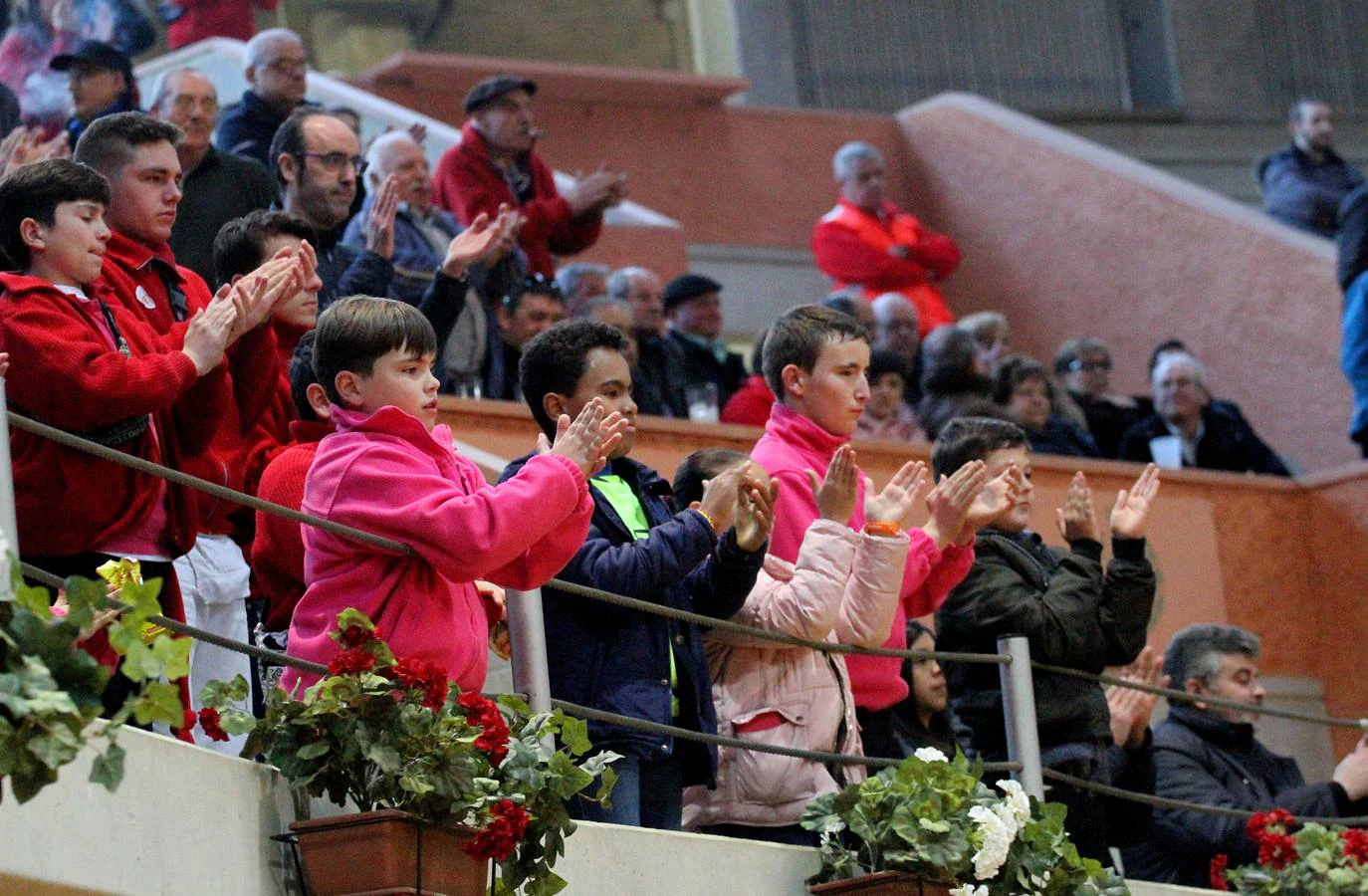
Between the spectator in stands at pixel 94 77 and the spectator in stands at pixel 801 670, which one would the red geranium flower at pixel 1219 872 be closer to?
the spectator in stands at pixel 801 670

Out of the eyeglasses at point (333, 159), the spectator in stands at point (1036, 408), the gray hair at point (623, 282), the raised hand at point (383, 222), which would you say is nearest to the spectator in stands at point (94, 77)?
the eyeglasses at point (333, 159)

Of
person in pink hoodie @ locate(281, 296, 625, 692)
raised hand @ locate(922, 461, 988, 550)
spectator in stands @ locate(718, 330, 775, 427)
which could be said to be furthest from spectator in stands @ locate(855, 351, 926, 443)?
person in pink hoodie @ locate(281, 296, 625, 692)

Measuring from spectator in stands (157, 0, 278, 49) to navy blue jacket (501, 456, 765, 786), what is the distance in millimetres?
7251

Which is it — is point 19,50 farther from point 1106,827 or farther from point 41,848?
point 41,848

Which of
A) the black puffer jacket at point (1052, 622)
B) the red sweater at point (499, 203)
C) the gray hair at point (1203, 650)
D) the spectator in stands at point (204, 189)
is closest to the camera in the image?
the black puffer jacket at point (1052, 622)

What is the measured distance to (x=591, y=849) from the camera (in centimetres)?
464

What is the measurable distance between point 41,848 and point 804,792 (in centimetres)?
190

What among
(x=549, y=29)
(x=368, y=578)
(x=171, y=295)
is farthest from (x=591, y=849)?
(x=549, y=29)

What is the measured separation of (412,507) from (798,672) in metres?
1.24

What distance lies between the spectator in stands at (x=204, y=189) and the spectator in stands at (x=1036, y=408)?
3.41 meters

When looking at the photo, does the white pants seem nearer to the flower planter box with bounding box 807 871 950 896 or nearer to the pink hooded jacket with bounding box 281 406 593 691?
the pink hooded jacket with bounding box 281 406 593 691

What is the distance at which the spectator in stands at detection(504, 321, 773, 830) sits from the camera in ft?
16.2

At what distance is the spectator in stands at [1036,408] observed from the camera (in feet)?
31.3

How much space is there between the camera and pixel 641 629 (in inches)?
198
